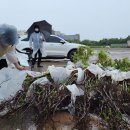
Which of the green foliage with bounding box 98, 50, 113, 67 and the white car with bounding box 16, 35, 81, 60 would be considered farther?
the white car with bounding box 16, 35, 81, 60

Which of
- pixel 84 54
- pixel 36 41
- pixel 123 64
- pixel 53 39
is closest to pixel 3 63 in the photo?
pixel 84 54

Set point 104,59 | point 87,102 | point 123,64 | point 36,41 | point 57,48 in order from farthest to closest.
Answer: point 57,48
point 36,41
point 104,59
point 123,64
point 87,102

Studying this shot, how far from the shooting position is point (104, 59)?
26.5 ft

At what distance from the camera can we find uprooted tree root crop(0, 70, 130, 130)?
6355 mm

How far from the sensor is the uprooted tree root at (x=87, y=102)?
6355 mm

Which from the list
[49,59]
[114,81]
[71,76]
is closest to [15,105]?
[71,76]

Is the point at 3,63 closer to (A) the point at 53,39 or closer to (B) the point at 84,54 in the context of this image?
(B) the point at 84,54

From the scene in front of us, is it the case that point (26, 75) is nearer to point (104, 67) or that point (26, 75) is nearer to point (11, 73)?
point (11, 73)

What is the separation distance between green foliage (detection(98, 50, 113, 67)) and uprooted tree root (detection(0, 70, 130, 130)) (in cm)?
94

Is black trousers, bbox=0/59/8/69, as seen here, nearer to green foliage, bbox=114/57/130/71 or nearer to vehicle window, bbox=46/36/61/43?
green foliage, bbox=114/57/130/71

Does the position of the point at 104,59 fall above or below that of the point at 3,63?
below

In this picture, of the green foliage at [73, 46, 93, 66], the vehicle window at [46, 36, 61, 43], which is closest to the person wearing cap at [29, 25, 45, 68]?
the vehicle window at [46, 36, 61, 43]

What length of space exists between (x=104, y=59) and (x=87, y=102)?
1.59 metres

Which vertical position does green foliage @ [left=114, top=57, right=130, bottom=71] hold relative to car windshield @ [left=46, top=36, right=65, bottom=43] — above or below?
above
